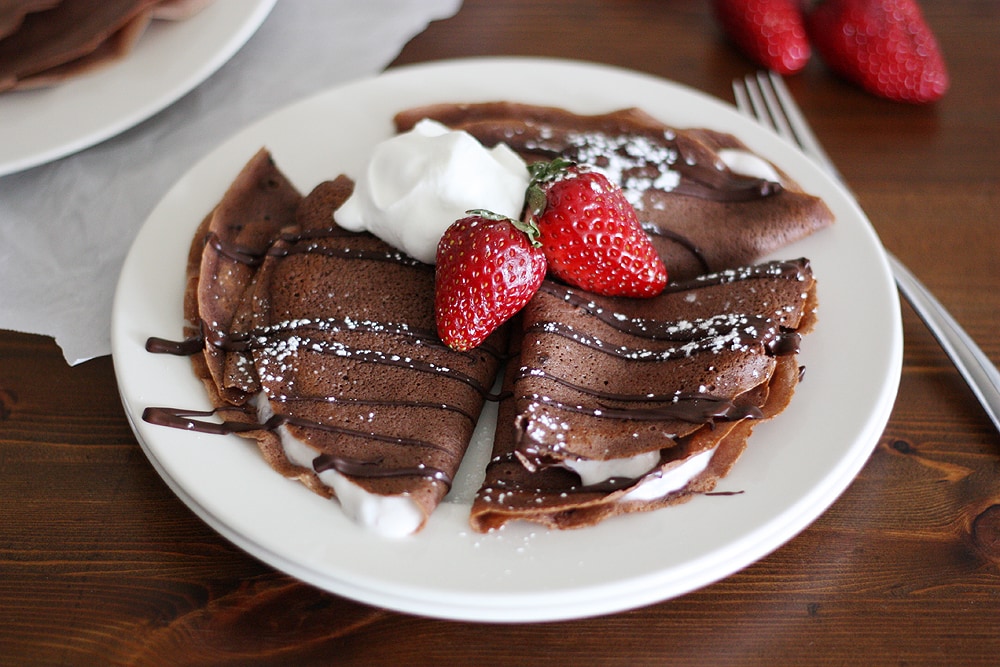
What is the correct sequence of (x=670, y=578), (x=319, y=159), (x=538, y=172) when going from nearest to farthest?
1. (x=670, y=578)
2. (x=538, y=172)
3. (x=319, y=159)

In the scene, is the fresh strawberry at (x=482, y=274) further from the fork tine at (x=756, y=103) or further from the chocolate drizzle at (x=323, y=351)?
the fork tine at (x=756, y=103)

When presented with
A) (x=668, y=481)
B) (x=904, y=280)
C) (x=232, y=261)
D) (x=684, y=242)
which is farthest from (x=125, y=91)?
(x=904, y=280)

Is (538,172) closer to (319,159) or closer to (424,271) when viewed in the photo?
(424,271)

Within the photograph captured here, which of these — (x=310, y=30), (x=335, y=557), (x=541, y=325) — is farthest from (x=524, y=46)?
(x=335, y=557)

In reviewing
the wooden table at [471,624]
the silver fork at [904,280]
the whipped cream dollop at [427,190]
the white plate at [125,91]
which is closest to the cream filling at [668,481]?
the wooden table at [471,624]

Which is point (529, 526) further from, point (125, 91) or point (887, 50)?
point (887, 50)

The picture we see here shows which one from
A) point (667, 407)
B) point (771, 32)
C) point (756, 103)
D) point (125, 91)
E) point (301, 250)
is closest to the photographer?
point (667, 407)

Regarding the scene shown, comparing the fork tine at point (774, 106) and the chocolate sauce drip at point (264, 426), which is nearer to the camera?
the chocolate sauce drip at point (264, 426)

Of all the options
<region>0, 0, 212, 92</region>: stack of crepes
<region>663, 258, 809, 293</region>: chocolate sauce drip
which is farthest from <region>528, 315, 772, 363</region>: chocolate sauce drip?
<region>0, 0, 212, 92</region>: stack of crepes
